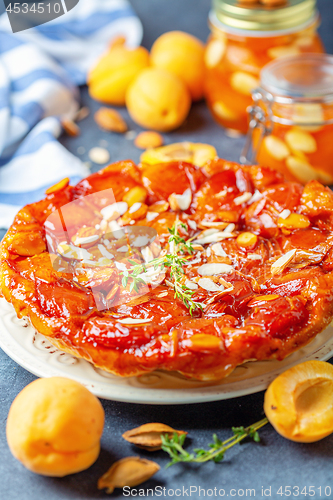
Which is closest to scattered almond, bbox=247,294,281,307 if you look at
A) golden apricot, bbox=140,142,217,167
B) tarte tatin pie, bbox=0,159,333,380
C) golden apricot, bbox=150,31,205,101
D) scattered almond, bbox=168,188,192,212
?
tarte tatin pie, bbox=0,159,333,380

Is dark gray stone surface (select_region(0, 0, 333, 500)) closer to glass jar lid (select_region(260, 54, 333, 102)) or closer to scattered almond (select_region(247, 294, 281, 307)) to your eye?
scattered almond (select_region(247, 294, 281, 307))

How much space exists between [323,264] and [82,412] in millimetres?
754

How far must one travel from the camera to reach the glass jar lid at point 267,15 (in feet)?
7.10

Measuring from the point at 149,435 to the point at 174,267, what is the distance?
17.1 inches

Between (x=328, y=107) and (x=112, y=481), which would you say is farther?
(x=328, y=107)

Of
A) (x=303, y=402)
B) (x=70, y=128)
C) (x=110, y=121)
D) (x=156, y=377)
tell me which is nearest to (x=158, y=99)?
(x=110, y=121)

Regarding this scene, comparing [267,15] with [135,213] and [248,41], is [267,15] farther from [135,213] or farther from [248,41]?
[135,213]

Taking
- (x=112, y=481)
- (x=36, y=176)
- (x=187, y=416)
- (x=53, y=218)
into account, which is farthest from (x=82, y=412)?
(x=36, y=176)

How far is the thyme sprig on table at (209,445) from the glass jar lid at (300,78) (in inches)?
50.5

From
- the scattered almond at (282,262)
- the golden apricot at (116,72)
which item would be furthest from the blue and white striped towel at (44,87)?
the scattered almond at (282,262)

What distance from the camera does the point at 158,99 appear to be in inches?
98.0

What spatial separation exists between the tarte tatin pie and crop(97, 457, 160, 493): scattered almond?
210 millimetres

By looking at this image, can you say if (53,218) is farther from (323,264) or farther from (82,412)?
(323,264)

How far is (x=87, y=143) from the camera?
2600 millimetres
